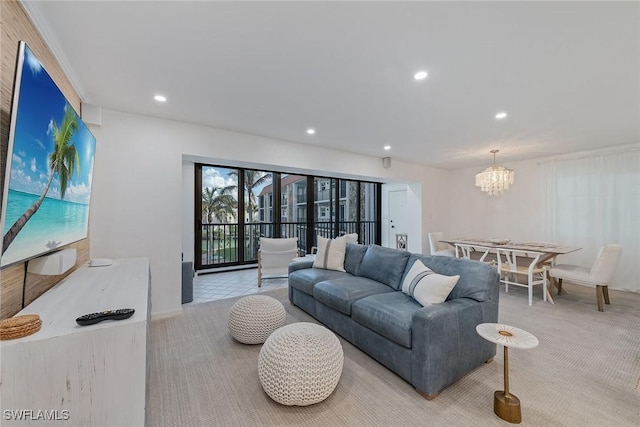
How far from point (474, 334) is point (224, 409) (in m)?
1.88

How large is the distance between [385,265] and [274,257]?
2.25 metres

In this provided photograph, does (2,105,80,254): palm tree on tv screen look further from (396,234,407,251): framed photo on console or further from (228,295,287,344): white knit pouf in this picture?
(396,234,407,251): framed photo on console

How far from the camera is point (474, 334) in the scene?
1.97 metres

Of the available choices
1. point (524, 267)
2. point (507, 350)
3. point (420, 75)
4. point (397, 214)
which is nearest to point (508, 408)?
point (507, 350)

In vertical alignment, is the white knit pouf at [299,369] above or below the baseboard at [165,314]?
above

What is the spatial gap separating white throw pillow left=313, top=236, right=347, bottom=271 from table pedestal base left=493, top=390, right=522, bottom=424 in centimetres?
213

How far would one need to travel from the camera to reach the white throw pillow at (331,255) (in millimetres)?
3557

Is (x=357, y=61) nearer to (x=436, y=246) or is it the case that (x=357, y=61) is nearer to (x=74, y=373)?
(x=74, y=373)

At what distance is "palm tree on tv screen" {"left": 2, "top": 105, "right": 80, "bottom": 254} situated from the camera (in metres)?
1.38

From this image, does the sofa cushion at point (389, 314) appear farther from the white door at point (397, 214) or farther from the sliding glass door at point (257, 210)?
the white door at point (397, 214)

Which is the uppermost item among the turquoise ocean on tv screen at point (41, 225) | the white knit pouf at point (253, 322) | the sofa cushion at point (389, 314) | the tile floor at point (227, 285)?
the turquoise ocean on tv screen at point (41, 225)

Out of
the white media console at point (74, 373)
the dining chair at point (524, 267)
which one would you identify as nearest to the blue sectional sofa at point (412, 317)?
the white media console at point (74, 373)

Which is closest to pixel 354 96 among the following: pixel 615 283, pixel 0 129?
pixel 0 129

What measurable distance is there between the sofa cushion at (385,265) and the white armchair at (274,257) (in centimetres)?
170
